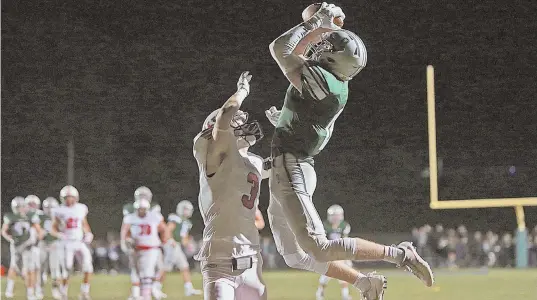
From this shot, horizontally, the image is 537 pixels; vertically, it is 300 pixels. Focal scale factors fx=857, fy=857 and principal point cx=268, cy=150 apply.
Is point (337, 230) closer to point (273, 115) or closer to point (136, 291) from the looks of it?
point (136, 291)

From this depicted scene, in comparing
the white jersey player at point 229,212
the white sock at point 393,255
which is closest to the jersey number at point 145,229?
the white jersey player at point 229,212

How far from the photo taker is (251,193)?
406 cm

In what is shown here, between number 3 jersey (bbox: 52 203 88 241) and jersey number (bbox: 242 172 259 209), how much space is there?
6160 millimetres

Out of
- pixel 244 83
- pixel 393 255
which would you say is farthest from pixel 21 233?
pixel 393 255

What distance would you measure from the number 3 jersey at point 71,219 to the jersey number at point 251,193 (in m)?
6.16

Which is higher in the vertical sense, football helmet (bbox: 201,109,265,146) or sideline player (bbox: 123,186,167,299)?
football helmet (bbox: 201,109,265,146)

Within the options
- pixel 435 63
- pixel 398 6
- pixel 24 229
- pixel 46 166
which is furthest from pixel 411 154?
pixel 24 229

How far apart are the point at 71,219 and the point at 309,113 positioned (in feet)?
21.3

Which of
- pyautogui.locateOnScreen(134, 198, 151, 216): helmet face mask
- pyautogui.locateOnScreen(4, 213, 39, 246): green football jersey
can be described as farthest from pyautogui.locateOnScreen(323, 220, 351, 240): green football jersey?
pyautogui.locateOnScreen(4, 213, 39, 246): green football jersey

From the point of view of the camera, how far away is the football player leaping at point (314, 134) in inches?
150

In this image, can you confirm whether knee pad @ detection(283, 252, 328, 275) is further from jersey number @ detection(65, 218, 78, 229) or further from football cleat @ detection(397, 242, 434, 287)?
jersey number @ detection(65, 218, 78, 229)

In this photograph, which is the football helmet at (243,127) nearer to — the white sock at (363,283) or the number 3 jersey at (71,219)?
the white sock at (363,283)

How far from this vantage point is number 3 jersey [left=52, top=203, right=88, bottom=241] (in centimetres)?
982

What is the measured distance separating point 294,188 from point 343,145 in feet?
64.9
